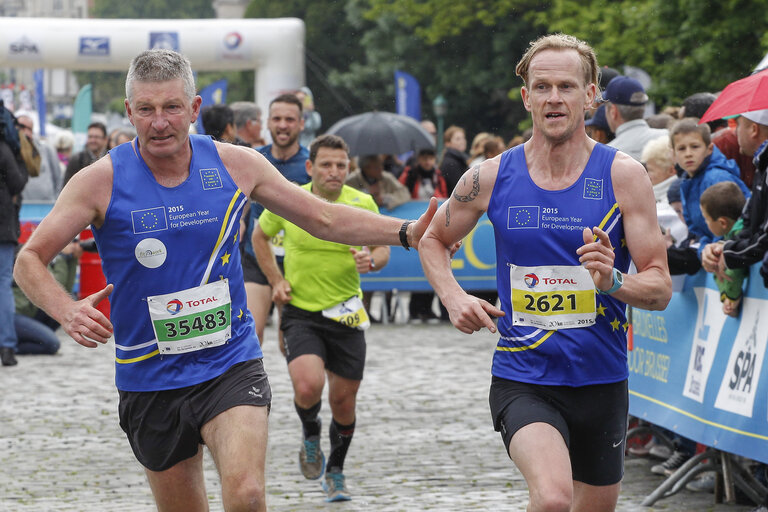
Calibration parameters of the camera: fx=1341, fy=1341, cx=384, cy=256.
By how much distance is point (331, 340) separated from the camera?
820 centimetres

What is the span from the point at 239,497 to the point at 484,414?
6060mm

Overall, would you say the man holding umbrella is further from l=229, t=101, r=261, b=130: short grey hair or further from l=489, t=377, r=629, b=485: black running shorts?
l=229, t=101, r=261, b=130: short grey hair

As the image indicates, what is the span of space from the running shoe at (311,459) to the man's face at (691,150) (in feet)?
9.26

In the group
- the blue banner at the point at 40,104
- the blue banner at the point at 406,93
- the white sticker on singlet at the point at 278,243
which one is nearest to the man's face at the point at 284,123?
the white sticker on singlet at the point at 278,243

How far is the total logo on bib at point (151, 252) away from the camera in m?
5.03

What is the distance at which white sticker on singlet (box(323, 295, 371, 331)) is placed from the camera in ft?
26.8

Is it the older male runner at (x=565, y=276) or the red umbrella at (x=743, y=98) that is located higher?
the red umbrella at (x=743, y=98)

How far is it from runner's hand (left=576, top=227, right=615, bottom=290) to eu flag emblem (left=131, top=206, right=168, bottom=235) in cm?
157

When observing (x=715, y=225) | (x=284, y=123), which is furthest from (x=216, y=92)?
(x=715, y=225)

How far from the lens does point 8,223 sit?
1303 cm

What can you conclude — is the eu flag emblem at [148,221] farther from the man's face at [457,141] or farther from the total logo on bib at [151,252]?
the man's face at [457,141]

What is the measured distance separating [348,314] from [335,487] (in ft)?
3.44

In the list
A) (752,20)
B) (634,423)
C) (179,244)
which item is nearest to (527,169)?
(179,244)

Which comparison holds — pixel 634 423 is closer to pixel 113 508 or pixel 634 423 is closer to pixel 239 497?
pixel 113 508
